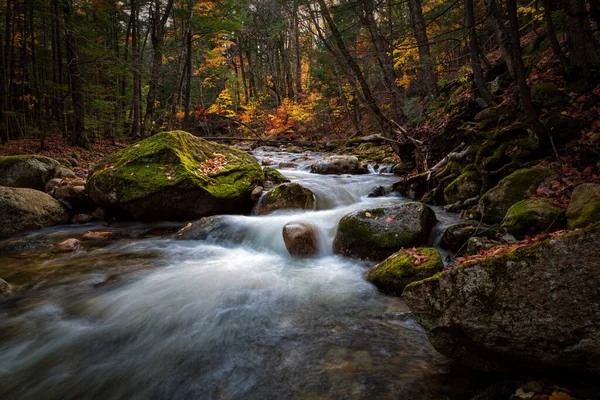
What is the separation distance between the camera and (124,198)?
763 centimetres

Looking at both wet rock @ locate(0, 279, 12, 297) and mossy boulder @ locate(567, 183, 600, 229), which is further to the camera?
wet rock @ locate(0, 279, 12, 297)

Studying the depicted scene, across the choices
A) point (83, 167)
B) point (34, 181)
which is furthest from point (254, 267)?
point (83, 167)

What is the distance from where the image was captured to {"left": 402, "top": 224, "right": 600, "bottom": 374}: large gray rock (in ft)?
5.78

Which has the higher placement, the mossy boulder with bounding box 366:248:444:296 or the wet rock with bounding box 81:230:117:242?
the wet rock with bounding box 81:230:117:242

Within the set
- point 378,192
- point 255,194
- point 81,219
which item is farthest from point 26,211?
point 378,192

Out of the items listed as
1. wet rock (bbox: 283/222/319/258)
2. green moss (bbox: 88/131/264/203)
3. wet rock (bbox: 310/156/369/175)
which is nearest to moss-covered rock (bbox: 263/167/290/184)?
green moss (bbox: 88/131/264/203)

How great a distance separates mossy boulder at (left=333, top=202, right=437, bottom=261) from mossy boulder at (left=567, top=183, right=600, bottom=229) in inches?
77.6

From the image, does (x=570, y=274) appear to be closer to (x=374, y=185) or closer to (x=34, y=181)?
(x=374, y=185)

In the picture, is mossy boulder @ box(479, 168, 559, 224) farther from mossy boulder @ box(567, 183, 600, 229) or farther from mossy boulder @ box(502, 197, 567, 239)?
mossy boulder @ box(567, 183, 600, 229)

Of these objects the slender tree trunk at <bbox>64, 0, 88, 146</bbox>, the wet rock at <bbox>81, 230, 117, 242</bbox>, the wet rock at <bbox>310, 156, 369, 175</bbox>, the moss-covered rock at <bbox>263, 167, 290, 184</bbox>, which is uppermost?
the slender tree trunk at <bbox>64, 0, 88, 146</bbox>

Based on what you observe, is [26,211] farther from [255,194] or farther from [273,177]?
[273,177]

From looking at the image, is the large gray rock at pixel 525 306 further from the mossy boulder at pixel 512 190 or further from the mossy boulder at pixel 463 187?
the mossy boulder at pixel 463 187

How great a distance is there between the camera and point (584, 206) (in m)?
3.68

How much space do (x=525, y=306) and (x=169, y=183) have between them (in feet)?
23.9
